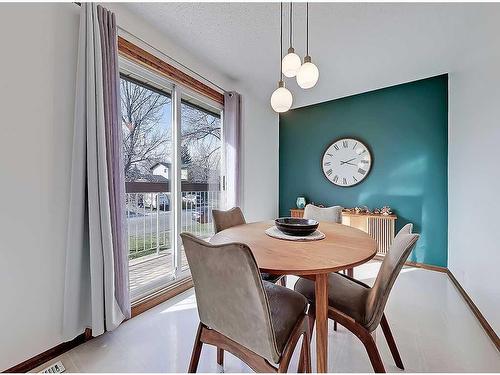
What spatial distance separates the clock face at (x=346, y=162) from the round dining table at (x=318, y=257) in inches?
84.0

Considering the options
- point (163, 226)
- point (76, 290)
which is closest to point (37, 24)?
point (76, 290)

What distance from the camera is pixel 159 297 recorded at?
2.19m

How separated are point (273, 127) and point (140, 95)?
2.32 metres

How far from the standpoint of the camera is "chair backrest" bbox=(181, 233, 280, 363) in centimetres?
86

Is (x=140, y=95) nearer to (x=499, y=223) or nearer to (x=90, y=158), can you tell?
(x=90, y=158)

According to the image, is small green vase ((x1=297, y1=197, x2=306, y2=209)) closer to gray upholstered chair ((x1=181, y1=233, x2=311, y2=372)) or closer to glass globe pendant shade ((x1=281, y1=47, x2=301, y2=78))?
glass globe pendant shade ((x1=281, y1=47, x2=301, y2=78))

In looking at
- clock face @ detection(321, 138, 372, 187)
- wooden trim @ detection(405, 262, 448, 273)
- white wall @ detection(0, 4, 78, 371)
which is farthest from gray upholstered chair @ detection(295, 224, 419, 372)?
clock face @ detection(321, 138, 372, 187)

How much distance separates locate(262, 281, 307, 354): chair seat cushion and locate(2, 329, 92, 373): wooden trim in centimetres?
135

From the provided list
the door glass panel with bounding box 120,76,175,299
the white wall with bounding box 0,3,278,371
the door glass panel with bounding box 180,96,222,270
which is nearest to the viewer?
the white wall with bounding box 0,3,278,371

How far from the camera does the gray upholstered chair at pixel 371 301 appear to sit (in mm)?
1070

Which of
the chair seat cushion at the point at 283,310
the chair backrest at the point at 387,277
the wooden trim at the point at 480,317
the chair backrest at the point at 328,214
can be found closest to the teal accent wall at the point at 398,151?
the wooden trim at the point at 480,317

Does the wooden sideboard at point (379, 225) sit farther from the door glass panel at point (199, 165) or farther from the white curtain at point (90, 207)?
the white curtain at point (90, 207)

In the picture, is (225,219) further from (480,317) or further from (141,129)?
(480,317)

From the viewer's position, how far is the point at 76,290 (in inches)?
58.3
